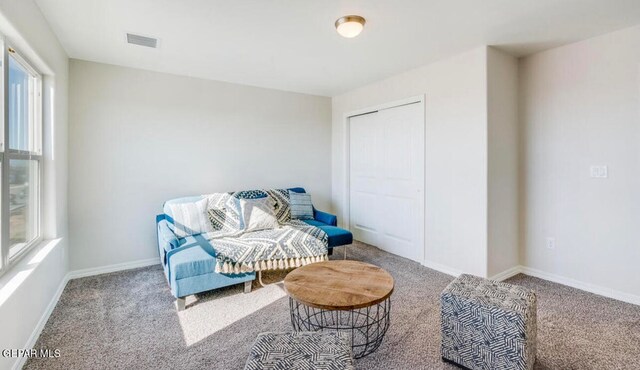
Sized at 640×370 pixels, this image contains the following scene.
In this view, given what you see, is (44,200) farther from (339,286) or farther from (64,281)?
(339,286)

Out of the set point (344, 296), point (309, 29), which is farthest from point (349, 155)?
point (344, 296)

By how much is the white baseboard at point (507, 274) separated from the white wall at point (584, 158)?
0.43ft

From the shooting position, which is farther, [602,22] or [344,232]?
[344,232]

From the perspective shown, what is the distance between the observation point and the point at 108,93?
3379 mm

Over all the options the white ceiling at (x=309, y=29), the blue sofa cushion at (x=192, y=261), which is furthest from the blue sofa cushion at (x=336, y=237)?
the white ceiling at (x=309, y=29)

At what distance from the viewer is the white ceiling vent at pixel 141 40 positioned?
2711 mm

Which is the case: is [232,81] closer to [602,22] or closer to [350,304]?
[350,304]

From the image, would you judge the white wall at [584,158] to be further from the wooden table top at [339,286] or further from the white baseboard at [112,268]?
the white baseboard at [112,268]

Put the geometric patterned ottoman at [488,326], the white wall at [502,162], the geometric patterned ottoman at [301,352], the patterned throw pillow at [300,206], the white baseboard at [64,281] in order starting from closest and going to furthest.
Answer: the geometric patterned ottoman at [301,352] → the geometric patterned ottoman at [488,326] → the white baseboard at [64,281] → the white wall at [502,162] → the patterned throw pillow at [300,206]

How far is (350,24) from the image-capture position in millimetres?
2359

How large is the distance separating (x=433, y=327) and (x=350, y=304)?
3.06 ft

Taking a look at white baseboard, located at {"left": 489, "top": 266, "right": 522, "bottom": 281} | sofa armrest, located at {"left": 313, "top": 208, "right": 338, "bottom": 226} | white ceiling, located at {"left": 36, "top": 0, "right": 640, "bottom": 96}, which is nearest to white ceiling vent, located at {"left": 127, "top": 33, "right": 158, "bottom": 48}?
white ceiling, located at {"left": 36, "top": 0, "right": 640, "bottom": 96}

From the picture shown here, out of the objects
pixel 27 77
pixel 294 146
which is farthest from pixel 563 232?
pixel 27 77

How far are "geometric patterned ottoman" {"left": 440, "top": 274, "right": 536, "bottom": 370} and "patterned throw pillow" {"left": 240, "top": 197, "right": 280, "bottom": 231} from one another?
7.14 feet
